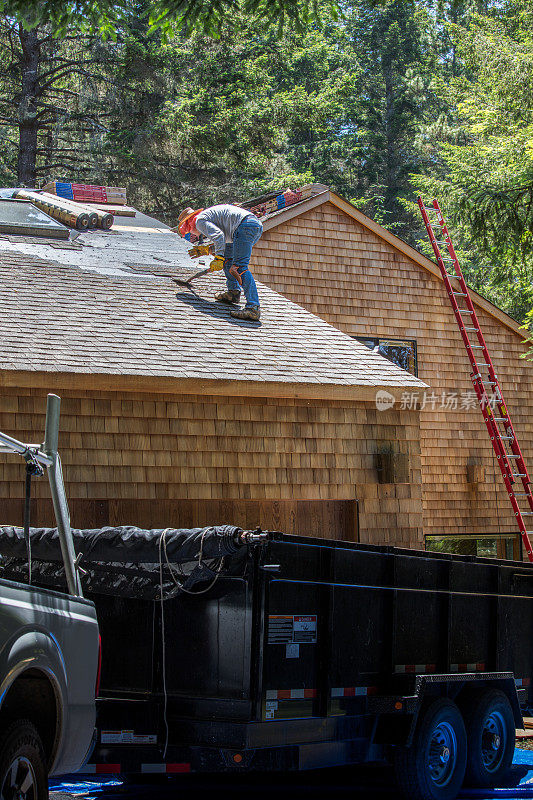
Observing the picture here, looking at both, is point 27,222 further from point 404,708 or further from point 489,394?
point 404,708

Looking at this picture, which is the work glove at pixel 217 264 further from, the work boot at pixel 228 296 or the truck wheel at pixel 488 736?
the truck wheel at pixel 488 736

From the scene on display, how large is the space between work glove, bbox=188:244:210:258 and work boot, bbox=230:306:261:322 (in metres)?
1.27

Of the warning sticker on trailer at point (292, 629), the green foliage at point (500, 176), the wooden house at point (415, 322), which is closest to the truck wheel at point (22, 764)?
the warning sticker on trailer at point (292, 629)

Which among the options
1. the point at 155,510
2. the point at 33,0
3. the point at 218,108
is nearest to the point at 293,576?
the point at 155,510

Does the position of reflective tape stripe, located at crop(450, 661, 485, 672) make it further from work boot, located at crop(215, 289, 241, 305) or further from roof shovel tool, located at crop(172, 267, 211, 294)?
roof shovel tool, located at crop(172, 267, 211, 294)

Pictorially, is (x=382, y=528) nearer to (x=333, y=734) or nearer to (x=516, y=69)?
(x=333, y=734)

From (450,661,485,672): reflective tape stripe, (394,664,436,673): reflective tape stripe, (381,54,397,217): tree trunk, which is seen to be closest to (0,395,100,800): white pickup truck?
(394,664,436,673): reflective tape stripe

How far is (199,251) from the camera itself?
42.9 feet

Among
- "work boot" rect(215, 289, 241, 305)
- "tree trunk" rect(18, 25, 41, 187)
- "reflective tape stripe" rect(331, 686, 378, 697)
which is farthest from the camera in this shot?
"tree trunk" rect(18, 25, 41, 187)

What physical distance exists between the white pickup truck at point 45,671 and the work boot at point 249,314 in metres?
6.82

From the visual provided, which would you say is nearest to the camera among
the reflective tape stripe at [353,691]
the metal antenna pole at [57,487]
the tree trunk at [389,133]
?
the metal antenna pole at [57,487]

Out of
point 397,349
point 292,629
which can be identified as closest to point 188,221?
point 397,349

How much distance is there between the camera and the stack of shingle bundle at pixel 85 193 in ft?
57.1

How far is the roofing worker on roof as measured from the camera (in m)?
12.1
